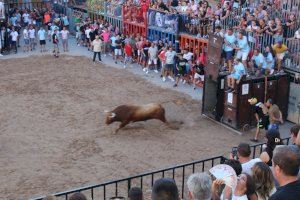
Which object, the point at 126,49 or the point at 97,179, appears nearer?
the point at 97,179

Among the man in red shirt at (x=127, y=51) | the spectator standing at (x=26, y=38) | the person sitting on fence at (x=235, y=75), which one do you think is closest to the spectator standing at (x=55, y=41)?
the spectator standing at (x=26, y=38)

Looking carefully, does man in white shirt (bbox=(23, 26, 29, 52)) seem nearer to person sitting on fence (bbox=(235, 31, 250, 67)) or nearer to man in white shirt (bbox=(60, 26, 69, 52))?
man in white shirt (bbox=(60, 26, 69, 52))

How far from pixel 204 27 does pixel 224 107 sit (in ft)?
20.8

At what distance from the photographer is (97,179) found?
13.3m

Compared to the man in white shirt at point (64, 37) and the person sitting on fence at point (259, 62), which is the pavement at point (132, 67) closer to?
→ the man in white shirt at point (64, 37)

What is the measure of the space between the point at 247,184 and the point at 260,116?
10752mm

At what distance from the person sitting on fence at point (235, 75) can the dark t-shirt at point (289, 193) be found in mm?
12363

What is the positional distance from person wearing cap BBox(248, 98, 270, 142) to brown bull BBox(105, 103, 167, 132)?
309 cm

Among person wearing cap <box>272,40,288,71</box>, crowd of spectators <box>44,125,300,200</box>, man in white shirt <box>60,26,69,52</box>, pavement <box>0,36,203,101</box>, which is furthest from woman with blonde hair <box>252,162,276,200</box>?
man in white shirt <box>60,26,69,52</box>

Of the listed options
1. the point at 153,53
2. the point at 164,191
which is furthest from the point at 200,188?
the point at 153,53

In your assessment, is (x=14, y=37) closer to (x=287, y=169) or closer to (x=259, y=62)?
(x=259, y=62)

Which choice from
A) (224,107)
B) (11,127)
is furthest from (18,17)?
(224,107)

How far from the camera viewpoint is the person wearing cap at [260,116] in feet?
52.8

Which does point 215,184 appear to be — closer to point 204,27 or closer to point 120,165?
point 120,165
